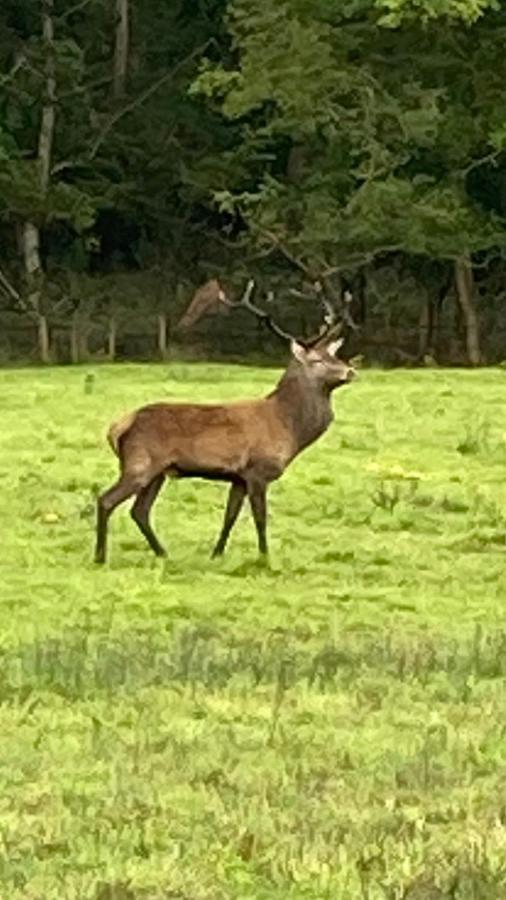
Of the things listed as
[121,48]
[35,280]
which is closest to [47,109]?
[35,280]

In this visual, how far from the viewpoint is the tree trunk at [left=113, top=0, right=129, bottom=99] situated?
44.4m

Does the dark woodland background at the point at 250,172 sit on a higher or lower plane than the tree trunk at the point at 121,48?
lower

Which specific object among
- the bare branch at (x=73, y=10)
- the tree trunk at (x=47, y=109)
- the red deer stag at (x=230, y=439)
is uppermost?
the bare branch at (x=73, y=10)

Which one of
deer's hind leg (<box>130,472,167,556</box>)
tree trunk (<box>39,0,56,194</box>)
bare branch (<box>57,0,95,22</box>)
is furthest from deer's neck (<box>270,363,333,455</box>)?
bare branch (<box>57,0,95,22</box>)

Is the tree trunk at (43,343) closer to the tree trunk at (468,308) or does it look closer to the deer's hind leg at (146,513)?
the tree trunk at (468,308)

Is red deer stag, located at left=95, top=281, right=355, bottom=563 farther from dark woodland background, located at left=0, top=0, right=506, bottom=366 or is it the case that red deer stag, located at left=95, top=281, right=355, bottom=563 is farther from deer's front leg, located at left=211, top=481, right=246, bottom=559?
dark woodland background, located at left=0, top=0, right=506, bottom=366

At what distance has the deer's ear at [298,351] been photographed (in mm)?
15109

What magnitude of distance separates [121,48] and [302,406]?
1229 inches

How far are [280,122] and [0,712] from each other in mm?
28698

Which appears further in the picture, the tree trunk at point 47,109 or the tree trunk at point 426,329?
the tree trunk at point 47,109

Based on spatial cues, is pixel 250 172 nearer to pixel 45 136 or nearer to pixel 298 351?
pixel 45 136

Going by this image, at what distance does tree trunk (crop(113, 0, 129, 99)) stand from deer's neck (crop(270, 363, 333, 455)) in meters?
29.7

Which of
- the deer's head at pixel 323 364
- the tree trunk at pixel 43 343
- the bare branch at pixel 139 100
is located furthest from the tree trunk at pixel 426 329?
the deer's head at pixel 323 364

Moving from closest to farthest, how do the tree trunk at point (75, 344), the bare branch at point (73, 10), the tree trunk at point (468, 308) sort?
the tree trunk at point (75, 344)
the tree trunk at point (468, 308)
the bare branch at point (73, 10)
